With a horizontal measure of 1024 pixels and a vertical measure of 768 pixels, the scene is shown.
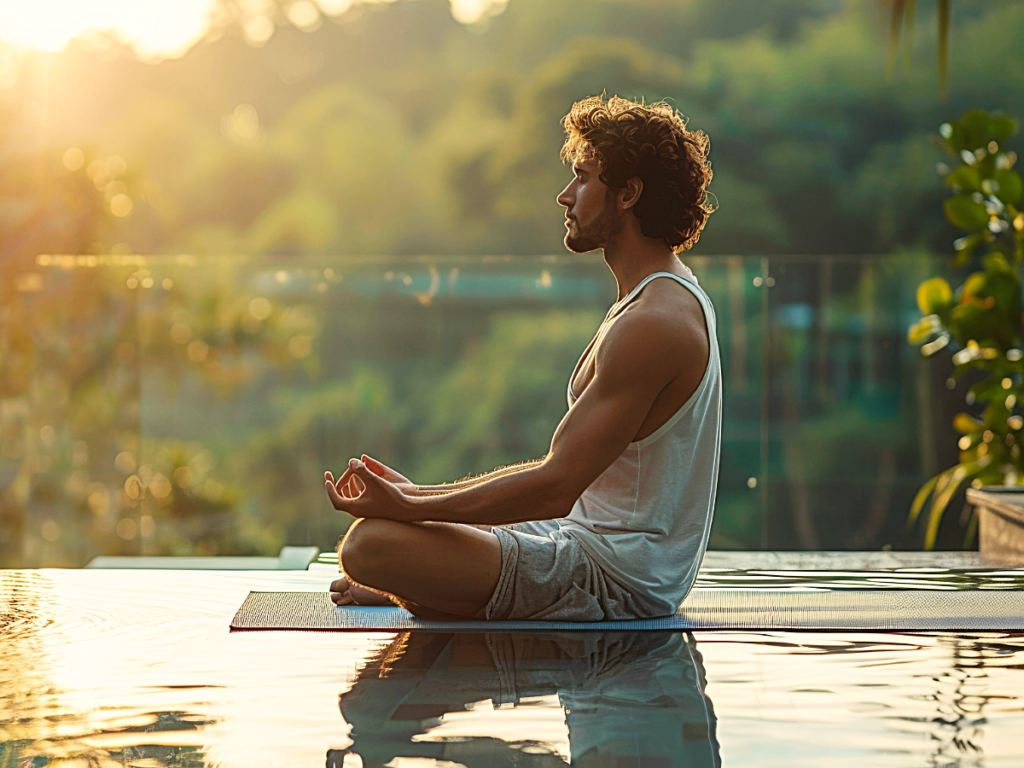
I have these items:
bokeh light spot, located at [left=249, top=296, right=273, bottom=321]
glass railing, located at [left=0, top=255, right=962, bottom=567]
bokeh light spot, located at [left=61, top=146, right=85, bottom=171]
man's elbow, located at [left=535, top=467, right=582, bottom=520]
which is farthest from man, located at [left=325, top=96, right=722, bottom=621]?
bokeh light spot, located at [left=61, top=146, right=85, bottom=171]

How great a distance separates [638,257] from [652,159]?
0.47 feet

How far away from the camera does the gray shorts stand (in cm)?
174

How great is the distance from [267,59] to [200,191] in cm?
165

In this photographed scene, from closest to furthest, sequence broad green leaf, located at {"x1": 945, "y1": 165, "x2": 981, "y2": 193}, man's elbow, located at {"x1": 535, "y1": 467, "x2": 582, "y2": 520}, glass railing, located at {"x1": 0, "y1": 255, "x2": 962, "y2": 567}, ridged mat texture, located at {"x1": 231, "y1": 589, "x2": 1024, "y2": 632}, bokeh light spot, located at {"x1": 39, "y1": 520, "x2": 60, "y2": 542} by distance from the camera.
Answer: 1. man's elbow, located at {"x1": 535, "y1": 467, "x2": 582, "y2": 520}
2. ridged mat texture, located at {"x1": 231, "y1": 589, "x2": 1024, "y2": 632}
3. broad green leaf, located at {"x1": 945, "y1": 165, "x2": 981, "y2": 193}
4. glass railing, located at {"x1": 0, "y1": 255, "x2": 962, "y2": 567}
5. bokeh light spot, located at {"x1": 39, "y1": 520, "x2": 60, "y2": 542}

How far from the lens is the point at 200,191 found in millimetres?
12883

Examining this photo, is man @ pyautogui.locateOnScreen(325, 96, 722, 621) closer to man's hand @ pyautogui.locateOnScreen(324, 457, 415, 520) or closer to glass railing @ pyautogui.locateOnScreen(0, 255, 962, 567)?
man's hand @ pyautogui.locateOnScreen(324, 457, 415, 520)

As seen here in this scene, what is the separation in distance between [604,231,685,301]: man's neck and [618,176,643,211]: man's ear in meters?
0.04

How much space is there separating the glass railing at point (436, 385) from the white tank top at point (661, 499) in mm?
2564

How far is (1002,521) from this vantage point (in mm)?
3279

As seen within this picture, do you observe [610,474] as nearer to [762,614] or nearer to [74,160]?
[762,614]

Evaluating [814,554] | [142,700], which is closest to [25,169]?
[814,554]

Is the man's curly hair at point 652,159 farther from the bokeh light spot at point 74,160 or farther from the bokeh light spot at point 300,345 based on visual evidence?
the bokeh light spot at point 74,160

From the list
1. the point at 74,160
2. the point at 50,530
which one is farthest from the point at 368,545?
the point at 74,160

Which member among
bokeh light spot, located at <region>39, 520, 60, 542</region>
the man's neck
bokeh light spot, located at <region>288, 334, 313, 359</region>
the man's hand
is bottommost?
bokeh light spot, located at <region>39, 520, 60, 542</region>
